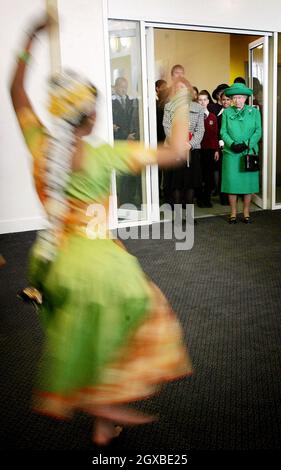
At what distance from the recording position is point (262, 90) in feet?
20.6

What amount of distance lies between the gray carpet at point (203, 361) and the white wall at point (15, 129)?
1.13 m

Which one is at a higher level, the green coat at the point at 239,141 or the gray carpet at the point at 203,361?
the green coat at the point at 239,141

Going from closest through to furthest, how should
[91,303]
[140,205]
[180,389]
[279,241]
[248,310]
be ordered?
[91,303] → [180,389] → [248,310] → [279,241] → [140,205]

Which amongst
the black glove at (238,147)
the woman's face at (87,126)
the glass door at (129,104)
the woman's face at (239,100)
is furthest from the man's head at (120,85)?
the woman's face at (87,126)

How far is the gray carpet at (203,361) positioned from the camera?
1768 millimetres

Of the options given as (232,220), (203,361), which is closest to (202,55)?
(232,220)

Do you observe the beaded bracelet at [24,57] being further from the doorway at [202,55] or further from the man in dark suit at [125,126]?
the doorway at [202,55]

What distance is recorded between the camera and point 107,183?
1.43 m

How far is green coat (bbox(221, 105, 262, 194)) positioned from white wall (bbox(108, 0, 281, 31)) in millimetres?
1282

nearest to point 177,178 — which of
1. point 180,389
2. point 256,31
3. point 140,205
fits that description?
point 140,205

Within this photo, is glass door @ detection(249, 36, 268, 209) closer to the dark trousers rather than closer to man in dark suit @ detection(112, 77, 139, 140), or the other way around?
the dark trousers

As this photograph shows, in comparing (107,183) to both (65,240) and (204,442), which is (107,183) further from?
(204,442)

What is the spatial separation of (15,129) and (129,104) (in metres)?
1.33
